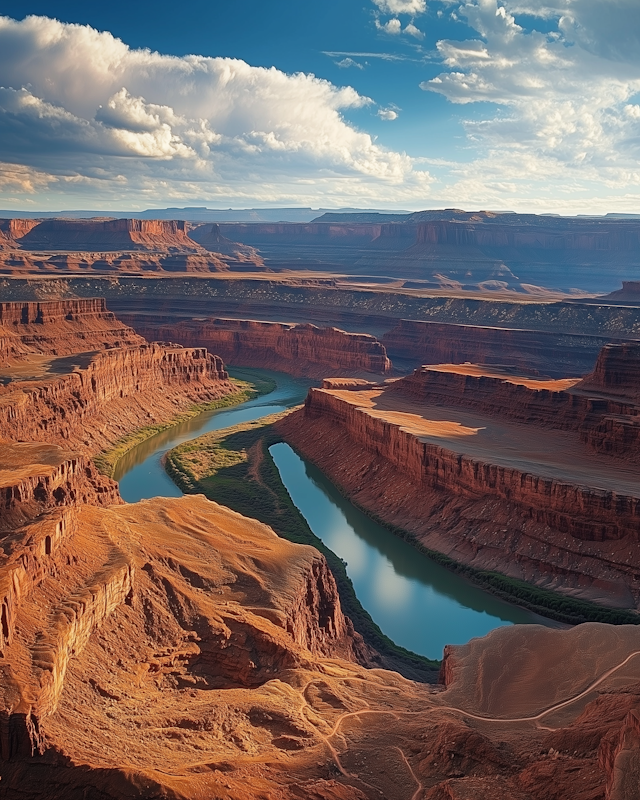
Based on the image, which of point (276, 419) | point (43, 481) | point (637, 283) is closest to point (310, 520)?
point (43, 481)

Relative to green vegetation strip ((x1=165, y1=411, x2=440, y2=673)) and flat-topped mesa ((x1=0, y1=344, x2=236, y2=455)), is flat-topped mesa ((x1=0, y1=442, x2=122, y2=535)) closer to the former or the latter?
green vegetation strip ((x1=165, y1=411, x2=440, y2=673))

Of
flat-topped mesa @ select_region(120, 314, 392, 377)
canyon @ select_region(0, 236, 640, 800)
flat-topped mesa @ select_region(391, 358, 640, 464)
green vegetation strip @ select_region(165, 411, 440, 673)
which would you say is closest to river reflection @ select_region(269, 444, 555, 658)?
green vegetation strip @ select_region(165, 411, 440, 673)

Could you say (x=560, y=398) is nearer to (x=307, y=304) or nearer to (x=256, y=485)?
(x=256, y=485)

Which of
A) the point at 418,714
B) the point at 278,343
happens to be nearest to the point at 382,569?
the point at 418,714

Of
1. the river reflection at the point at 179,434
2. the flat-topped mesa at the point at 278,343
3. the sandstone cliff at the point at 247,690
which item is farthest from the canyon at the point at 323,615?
the flat-topped mesa at the point at 278,343

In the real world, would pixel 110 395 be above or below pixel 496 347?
below

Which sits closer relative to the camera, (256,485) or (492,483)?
(492,483)
